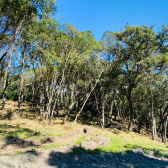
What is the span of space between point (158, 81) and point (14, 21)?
17722 millimetres

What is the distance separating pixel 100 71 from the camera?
1791 centimetres

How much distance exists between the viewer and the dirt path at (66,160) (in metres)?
6.03

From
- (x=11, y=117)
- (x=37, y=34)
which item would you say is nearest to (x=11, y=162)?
(x=11, y=117)

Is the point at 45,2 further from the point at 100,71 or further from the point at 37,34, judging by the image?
the point at 100,71

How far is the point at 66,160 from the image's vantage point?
7223 mm

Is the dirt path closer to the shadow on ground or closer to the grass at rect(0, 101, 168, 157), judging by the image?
the shadow on ground

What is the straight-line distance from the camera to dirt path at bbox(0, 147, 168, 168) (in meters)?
6.03

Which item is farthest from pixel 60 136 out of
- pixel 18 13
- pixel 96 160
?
pixel 18 13

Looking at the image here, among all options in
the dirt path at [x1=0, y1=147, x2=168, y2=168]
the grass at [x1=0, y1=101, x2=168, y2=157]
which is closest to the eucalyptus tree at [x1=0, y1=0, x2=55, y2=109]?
the grass at [x1=0, y1=101, x2=168, y2=157]

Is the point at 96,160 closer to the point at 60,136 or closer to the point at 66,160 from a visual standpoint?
the point at 66,160

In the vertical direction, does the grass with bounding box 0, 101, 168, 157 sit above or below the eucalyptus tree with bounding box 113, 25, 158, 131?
below

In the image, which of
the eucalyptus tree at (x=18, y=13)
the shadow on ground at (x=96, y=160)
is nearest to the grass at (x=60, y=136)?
the shadow on ground at (x=96, y=160)

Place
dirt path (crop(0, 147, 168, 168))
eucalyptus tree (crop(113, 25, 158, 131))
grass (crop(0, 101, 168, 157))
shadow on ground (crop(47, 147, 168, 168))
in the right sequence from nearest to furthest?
dirt path (crop(0, 147, 168, 168)), shadow on ground (crop(47, 147, 168, 168)), grass (crop(0, 101, 168, 157)), eucalyptus tree (crop(113, 25, 158, 131))

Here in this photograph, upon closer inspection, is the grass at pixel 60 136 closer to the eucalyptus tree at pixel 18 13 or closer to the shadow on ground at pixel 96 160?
the shadow on ground at pixel 96 160
